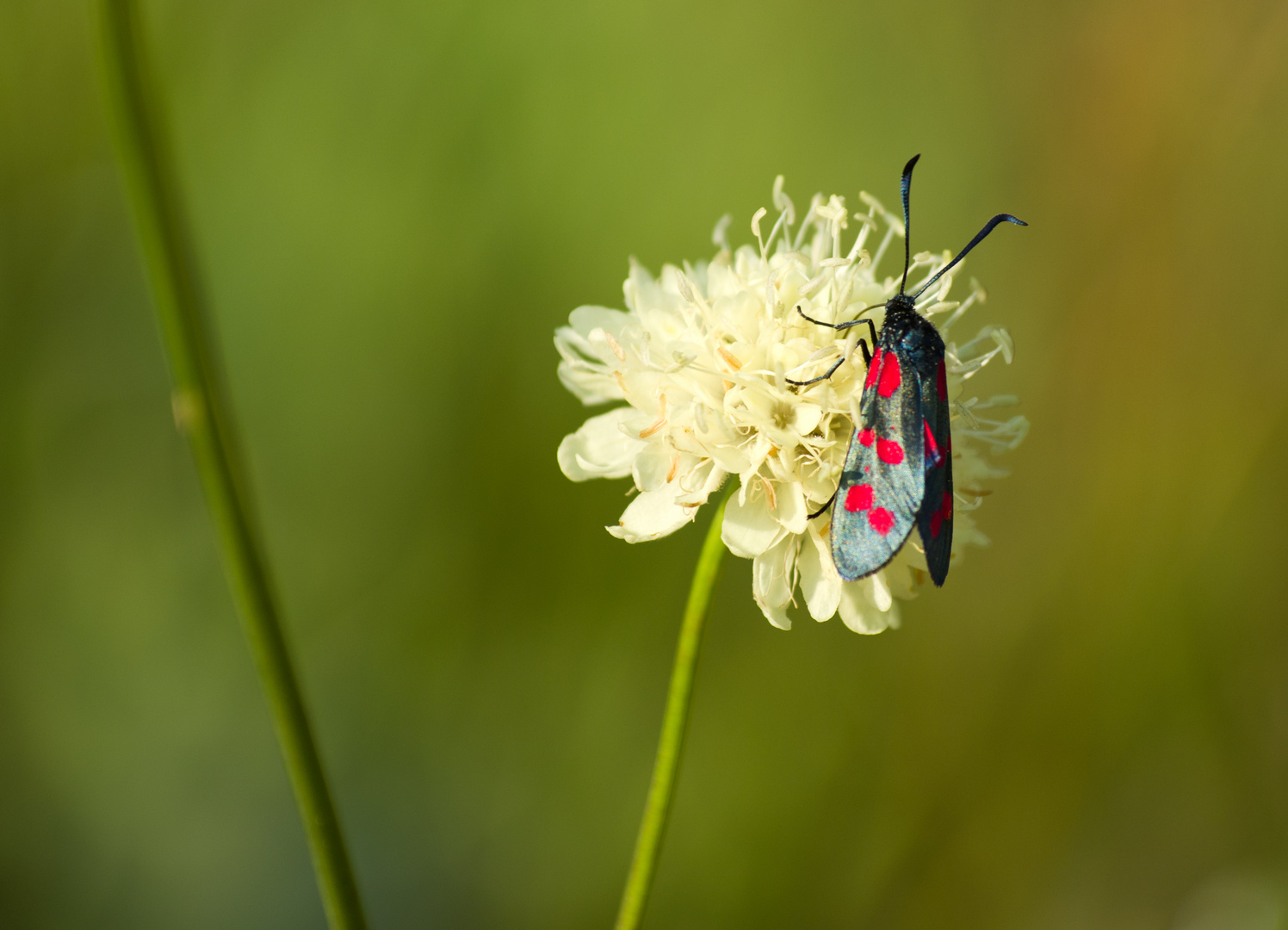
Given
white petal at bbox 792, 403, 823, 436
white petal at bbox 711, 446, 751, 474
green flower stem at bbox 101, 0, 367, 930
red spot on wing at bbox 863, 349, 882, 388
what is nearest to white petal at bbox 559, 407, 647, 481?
white petal at bbox 711, 446, 751, 474

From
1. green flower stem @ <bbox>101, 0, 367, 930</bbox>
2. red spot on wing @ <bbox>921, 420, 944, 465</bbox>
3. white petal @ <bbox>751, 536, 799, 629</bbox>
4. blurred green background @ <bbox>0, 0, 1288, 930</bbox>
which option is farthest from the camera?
blurred green background @ <bbox>0, 0, 1288, 930</bbox>

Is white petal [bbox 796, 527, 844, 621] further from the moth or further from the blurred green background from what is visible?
the blurred green background

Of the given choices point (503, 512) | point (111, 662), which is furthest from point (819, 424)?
point (111, 662)

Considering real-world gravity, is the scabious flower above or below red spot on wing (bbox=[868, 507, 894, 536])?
above

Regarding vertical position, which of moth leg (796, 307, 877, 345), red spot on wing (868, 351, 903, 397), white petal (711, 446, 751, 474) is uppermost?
moth leg (796, 307, 877, 345)

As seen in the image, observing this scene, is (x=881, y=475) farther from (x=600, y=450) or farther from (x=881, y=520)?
(x=600, y=450)

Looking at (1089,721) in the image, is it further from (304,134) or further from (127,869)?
(304,134)

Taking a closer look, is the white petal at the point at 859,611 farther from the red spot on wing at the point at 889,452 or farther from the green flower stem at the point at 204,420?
the green flower stem at the point at 204,420
